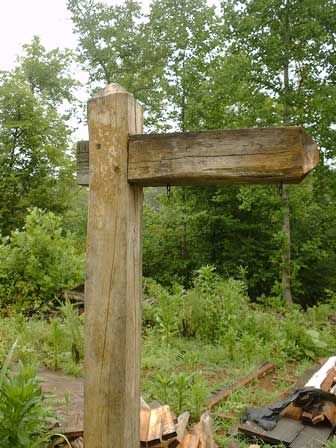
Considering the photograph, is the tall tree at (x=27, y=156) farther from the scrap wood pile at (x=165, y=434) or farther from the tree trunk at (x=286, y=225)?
the scrap wood pile at (x=165, y=434)

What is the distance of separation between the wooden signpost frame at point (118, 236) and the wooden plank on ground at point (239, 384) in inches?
80.4

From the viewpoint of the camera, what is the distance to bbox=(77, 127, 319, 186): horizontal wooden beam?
175 cm

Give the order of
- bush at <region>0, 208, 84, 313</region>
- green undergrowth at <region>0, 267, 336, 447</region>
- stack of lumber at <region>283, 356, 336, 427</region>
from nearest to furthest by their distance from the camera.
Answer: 1. stack of lumber at <region>283, 356, 336, 427</region>
2. green undergrowth at <region>0, 267, 336, 447</region>
3. bush at <region>0, 208, 84, 313</region>

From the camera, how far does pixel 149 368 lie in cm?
486

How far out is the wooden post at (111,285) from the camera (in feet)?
6.54

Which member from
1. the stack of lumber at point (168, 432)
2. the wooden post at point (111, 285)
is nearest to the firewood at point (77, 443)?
the stack of lumber at point (168, 432)

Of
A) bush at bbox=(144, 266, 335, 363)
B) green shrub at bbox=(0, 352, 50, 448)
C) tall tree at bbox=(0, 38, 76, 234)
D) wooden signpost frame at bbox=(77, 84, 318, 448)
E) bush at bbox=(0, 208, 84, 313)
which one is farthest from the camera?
tall tree at bbox=(0, 38, 76, 234)

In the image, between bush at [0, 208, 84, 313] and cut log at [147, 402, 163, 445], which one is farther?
bush at [0, 208, 84, 313]

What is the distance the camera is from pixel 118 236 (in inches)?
79.7

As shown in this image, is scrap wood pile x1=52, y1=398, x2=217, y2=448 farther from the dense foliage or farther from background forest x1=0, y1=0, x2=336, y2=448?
the dense foliage

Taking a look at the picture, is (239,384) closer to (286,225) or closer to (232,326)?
(232,326)

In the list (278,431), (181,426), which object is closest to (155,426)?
(181,426)

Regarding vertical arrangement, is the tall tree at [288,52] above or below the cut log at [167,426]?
above

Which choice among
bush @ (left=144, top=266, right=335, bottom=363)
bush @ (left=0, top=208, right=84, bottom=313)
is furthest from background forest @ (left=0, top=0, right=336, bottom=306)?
bush @ (left=144, top=266, right=335, bottom=363)
